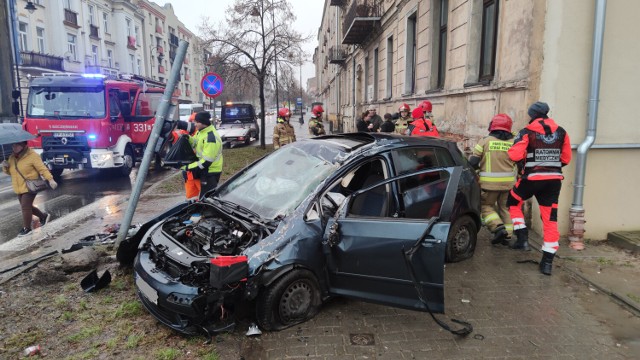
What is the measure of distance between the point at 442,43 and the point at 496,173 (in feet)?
20.0

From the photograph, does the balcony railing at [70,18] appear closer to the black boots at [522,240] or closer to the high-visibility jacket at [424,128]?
the high-visibility jacket at [424,128]

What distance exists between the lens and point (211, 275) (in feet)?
9.74

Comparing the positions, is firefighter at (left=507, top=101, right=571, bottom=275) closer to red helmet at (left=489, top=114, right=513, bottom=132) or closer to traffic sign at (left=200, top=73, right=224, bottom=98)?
red helmet at (left=489, top=114, right=513, bottom=132)

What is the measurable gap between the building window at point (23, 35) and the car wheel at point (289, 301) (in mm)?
31027

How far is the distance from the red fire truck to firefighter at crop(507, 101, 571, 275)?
9.98m

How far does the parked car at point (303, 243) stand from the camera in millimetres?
3127

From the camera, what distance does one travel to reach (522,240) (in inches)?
→ 209

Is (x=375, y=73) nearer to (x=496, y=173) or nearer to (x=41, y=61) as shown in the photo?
(x=496, y=173)

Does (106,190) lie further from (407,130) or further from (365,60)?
(365,60)

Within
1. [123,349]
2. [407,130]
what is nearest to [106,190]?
[407,130]

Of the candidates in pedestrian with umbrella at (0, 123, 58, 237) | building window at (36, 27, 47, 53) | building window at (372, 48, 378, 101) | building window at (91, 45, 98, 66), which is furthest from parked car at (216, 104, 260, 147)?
building window at (91, 45, 98, 66)

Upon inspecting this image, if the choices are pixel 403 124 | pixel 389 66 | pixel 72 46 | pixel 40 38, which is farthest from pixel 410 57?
pixel 72 46

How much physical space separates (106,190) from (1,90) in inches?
409

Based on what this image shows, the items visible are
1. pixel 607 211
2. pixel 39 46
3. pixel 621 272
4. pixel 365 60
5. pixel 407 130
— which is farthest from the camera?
pixel 39 46
